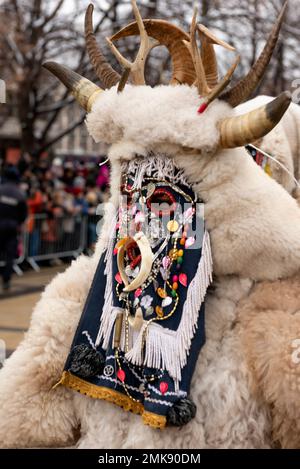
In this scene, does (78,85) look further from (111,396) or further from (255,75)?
(111,396)

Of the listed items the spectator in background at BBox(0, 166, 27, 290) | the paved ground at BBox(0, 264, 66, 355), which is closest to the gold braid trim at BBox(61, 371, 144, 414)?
the paved ground at BBox(0, 264, 66, 355)

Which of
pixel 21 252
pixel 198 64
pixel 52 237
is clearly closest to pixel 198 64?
pixel 198 64

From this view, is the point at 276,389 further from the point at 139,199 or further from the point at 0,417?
the point at 0,417

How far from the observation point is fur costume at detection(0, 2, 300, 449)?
2.22 metres

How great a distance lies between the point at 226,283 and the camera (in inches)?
93.7

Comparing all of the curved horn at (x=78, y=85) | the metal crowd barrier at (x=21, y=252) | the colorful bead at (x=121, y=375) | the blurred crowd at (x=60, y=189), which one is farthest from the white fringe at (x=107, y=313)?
the metal crowd barrier at (x=21, y=252)

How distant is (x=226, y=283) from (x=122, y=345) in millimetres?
422

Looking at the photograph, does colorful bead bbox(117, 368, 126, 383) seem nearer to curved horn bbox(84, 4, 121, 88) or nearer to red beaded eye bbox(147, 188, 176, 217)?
red beaded eye bbox(147, 188, 176, 217)

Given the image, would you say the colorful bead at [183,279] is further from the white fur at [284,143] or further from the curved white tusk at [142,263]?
the white fur at [284,143]

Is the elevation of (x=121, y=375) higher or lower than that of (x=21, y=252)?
higher

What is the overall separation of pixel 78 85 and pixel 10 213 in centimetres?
675

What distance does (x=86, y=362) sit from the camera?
234 cm
